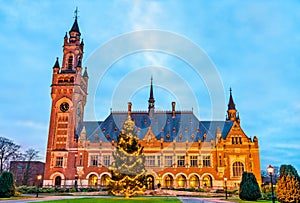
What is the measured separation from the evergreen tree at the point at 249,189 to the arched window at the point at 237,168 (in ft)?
72.0

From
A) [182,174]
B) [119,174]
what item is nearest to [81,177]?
[182,174]

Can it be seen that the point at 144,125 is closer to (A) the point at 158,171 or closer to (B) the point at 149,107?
(B) the point at 149,107

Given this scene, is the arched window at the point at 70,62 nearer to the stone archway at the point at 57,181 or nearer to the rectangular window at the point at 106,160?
the rectangular window at the point at 106,160

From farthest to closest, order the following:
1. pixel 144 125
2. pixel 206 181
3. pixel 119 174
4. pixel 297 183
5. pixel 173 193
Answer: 1. pixel 144 125
2. pixel 206 181
3. pixel 173 193
4. pixel 119 174
5. pixel 297 183

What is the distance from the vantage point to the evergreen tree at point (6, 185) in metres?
30.0

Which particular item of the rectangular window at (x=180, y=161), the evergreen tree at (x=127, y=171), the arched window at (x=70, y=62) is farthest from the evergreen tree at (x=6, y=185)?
the arched window at (x=70, y=62)

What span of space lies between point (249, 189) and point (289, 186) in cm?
714

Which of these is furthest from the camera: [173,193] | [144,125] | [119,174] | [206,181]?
[144,125]

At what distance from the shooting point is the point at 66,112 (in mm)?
54281

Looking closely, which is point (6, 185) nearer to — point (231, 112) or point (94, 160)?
point (94, 160)

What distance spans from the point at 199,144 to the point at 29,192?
2948cm

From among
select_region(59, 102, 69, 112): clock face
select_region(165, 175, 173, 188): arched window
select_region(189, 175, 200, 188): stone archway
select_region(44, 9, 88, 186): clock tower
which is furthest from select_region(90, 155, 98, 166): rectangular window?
select_region(189, 175, 200, 188): stone archway

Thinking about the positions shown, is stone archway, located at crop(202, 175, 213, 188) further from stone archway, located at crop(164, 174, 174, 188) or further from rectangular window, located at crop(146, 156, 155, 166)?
rectangular window, located at crop(146, 156, 155, 166)

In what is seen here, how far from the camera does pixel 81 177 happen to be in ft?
167
